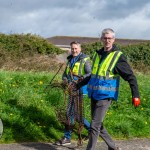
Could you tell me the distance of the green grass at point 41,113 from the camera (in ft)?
25.8

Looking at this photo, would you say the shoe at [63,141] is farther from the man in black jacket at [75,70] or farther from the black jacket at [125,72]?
the black jacket at [125,72]

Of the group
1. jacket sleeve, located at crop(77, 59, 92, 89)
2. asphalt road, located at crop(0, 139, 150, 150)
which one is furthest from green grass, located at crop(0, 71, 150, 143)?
jacket sleeve, located at crop(77, 59, 92, 89)

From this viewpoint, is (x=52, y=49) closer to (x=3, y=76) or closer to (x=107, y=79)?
(x=3, y=76)

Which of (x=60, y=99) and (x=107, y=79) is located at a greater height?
(x=107, y=79)

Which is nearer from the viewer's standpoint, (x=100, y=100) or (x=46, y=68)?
(x=100, y=100)

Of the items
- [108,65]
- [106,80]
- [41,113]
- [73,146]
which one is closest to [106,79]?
[106,80]

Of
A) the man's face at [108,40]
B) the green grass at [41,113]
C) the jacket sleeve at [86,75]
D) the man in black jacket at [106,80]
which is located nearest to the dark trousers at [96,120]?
the man in black jacket at [106,80]

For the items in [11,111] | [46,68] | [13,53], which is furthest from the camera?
[13,53]

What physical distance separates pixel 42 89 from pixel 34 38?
8.32 m

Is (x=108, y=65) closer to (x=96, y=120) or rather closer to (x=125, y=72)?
(x=125, y=72)

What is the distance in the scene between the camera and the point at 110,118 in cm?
891

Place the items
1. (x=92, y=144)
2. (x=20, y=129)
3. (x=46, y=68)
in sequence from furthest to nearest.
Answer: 1. (x=46, y=68)
2. (x=20, y=129)
3. (x=92, y=144)

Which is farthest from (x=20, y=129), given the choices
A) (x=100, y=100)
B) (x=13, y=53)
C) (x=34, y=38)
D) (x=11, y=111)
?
(x=34, y=38)

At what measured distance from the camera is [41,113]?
8516 mm
